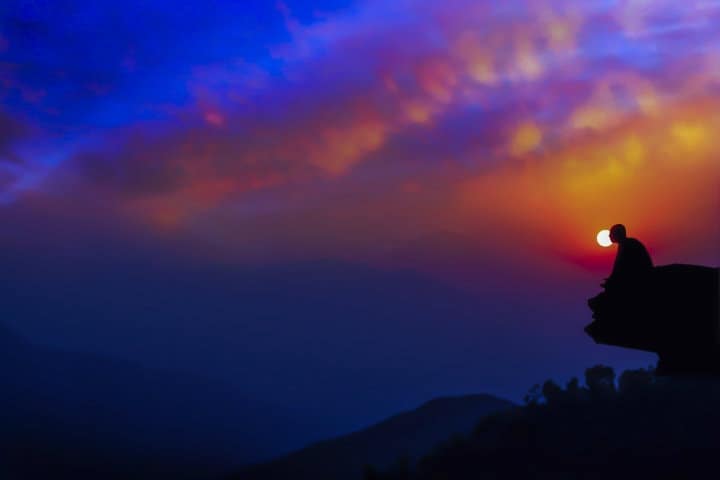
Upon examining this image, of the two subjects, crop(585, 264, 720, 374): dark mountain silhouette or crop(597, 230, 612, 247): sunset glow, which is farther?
crop(597, 230, 612, 247): sunset glow

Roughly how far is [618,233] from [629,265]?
606 millimetres

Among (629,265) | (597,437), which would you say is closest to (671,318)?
(629,265)

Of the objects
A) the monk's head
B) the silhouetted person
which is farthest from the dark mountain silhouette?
the monk's head

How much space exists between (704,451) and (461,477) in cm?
4291

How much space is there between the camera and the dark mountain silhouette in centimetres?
502

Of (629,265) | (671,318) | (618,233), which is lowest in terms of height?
(671,318)

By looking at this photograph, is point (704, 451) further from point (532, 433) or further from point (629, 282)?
point (629, 282)

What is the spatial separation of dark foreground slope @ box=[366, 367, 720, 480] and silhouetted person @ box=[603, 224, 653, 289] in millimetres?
109718

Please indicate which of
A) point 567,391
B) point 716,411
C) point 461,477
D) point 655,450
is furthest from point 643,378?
point 461,477

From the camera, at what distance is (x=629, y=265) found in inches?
220

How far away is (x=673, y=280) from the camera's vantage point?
5137 mm

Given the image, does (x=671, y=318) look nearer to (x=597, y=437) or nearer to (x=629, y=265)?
(x=629, y=265)

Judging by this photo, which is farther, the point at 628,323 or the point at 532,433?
the point at 532,433

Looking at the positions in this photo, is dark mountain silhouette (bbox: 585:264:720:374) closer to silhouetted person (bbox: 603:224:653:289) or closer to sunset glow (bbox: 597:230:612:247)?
silhouetted person (bbox: 603:224:653:289)
